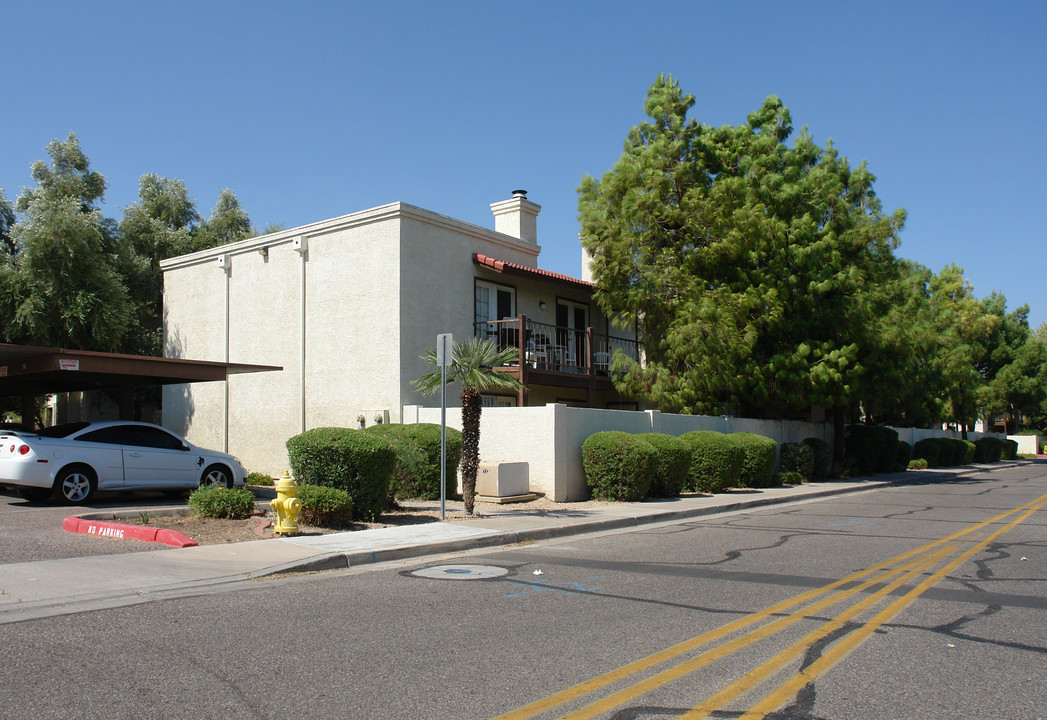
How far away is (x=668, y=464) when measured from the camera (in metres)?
18.2

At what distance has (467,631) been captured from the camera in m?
6.48

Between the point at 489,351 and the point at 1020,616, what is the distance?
9.29m

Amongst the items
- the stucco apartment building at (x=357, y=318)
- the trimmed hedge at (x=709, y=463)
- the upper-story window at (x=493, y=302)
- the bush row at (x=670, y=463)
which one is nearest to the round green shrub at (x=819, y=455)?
the bush row at (x=670, y=463)

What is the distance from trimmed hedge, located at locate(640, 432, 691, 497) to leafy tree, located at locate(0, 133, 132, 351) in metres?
17.1

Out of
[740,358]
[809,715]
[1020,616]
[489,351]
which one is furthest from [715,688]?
[740,358]

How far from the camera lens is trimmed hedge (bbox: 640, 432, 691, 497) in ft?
59.3

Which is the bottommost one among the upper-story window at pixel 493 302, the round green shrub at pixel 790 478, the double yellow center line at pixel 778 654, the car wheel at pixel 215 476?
the double yellow center line at pixel 778 654

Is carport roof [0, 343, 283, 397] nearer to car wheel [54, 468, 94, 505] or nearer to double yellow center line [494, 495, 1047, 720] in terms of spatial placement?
car wheel [54, 468, 94, 505]

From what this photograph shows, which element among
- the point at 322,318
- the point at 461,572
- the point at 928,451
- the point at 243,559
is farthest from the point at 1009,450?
the point at 243,559

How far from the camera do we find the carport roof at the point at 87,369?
48.8ft

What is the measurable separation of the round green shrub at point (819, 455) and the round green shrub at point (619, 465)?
10.6 metres

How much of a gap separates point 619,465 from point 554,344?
7.47m

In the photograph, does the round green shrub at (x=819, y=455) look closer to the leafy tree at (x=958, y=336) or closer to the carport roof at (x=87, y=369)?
the leafy tree at (x=958, y=336)

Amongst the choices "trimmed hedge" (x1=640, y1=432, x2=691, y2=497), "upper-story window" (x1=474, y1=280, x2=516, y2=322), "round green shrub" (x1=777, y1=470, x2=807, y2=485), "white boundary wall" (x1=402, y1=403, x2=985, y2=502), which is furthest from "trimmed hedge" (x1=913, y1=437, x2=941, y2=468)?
"white boundary wall" (x1=402, y1=403, x2=985, y2=502)
